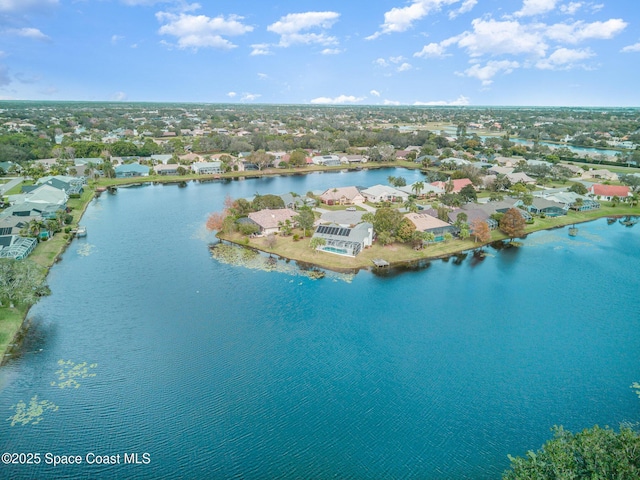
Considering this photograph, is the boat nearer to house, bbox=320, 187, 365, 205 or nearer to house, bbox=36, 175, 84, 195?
house, bbox=320, 187, 365, 205

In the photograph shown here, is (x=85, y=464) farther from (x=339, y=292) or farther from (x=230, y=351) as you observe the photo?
(x=339, y=292)

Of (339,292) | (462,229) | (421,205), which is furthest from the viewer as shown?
(421,205)

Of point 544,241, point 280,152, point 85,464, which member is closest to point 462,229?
point 544,241

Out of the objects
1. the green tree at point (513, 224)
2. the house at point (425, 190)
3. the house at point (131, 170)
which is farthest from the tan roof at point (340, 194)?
the house at point (131, 170)

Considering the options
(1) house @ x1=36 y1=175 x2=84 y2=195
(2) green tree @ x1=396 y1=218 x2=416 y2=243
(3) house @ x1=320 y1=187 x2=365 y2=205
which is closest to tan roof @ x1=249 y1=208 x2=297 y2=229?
(3) house @ x1=320 y1=187 x2=365 y2=205

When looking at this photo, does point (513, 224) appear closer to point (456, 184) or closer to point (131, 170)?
point (456, 184)

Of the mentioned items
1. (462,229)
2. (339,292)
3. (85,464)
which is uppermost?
(462,229)
